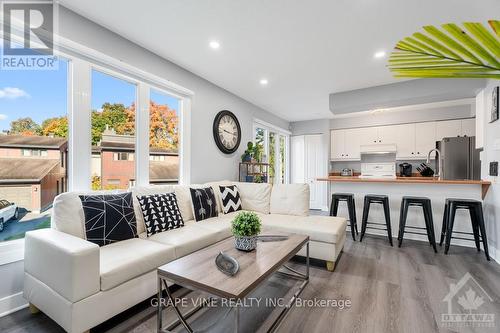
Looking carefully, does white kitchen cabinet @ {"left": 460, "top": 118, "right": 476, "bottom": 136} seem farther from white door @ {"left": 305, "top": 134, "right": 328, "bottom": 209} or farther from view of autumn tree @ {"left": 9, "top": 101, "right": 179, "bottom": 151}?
view of autumn tree @ {"left": 9, "top": 101, "right": 179, "bottom": 151}

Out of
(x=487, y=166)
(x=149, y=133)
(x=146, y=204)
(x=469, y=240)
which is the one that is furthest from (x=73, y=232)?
(x=487, y=166)

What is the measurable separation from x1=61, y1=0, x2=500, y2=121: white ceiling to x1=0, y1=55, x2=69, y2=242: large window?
0.80 metres

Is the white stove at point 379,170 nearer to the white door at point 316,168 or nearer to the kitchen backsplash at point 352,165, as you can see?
the kitchen backsplash at point 352,165

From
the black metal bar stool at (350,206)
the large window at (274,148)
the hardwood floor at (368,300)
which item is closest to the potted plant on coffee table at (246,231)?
the hardwood floor at (368,300)

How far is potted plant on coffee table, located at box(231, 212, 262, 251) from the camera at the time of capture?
1.92m

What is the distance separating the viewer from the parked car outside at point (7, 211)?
1943 millimetres

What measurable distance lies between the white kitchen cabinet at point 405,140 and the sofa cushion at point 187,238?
200 inches

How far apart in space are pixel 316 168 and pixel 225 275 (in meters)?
5.67

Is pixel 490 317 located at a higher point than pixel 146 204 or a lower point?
lower

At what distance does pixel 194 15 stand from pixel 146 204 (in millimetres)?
1924

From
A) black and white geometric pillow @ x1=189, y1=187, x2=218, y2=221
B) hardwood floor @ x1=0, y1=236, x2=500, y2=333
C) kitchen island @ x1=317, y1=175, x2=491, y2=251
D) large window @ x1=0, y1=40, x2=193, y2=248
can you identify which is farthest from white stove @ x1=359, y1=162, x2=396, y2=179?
large window @ x1=0, y1=40, x2=193, y2=248

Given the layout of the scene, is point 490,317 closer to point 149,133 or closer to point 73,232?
point 73,232

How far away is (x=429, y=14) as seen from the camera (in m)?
2.25

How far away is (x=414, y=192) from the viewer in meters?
3.75
